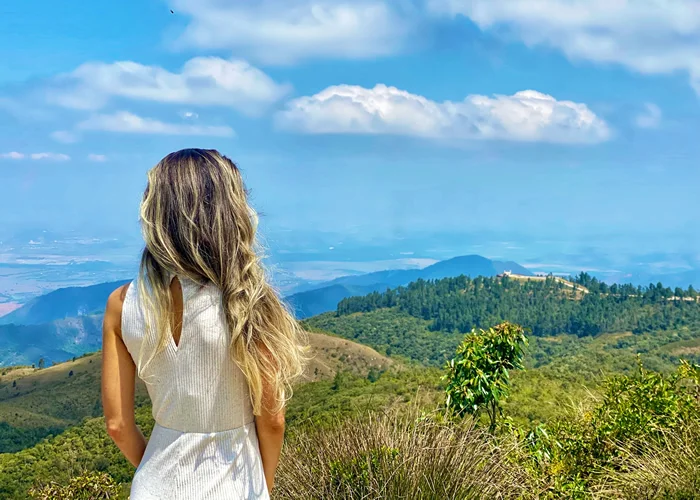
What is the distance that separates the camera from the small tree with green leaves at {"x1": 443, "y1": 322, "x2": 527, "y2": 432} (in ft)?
19.8

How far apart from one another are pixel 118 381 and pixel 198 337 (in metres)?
0.31

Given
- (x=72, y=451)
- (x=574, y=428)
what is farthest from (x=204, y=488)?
(x=72, y=451)

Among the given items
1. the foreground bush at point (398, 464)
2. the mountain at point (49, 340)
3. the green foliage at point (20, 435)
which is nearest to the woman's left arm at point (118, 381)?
the foreground bush at point (398, 464)

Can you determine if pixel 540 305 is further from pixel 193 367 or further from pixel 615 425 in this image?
pixel 193 367

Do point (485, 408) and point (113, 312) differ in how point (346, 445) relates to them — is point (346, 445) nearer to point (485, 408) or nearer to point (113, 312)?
point (485, 408)

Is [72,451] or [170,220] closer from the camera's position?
[170,220]

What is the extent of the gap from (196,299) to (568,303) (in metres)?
90.6

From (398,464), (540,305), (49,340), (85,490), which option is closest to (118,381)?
(398,464)

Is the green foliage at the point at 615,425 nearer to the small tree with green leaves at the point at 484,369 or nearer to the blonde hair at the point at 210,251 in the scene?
the small tree with green leaves at the point at 484,369

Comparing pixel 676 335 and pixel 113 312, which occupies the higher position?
pixel 113 312

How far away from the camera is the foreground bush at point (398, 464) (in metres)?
4.18

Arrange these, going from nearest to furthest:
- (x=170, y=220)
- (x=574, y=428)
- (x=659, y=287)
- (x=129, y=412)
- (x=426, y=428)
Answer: (x=170, y=220) < (x=129, y=412) < (x=426, y=428) < (x=574, y=428) < (x=659, y=287)

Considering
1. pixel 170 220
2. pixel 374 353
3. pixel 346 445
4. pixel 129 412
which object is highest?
pixel 170 220

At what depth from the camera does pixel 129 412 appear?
6.86ft
